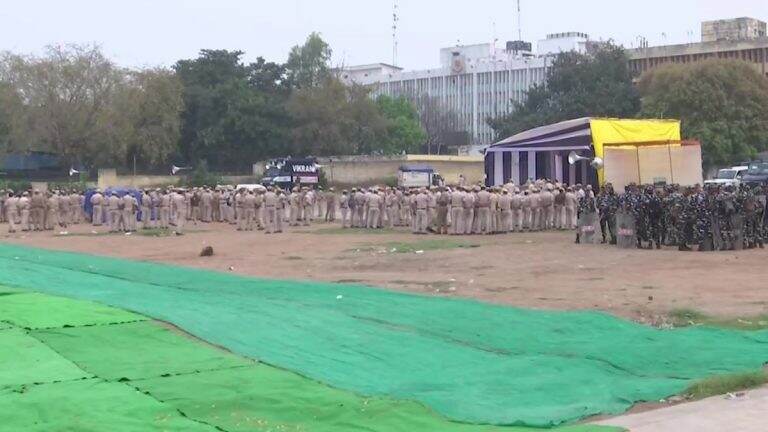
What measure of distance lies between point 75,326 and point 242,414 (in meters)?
4.78

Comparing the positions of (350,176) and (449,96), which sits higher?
(449,96)

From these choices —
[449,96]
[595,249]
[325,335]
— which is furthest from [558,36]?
[325,335]

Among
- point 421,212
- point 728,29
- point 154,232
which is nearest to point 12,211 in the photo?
point 154,232

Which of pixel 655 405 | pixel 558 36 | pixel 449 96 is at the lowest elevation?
pixel 655 405

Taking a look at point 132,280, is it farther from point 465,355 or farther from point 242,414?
point 242,414

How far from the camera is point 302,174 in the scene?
55.7 meters

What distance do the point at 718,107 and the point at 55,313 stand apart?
49304 mm

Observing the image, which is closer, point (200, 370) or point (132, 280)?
point (200, 370)

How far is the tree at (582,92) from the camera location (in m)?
64.9

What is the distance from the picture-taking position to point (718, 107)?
56281mm

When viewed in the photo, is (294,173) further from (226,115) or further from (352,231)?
(352,231)

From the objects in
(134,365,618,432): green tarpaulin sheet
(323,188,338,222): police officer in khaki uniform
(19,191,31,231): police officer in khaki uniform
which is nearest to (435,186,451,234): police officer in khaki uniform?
(323,188,338,222): police officer in khaki uniform

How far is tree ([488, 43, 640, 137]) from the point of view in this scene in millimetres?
64938

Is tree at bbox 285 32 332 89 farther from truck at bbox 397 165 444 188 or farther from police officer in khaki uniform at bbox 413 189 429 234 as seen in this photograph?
police officer in khaki uniform at bbox 413 189 429 234
